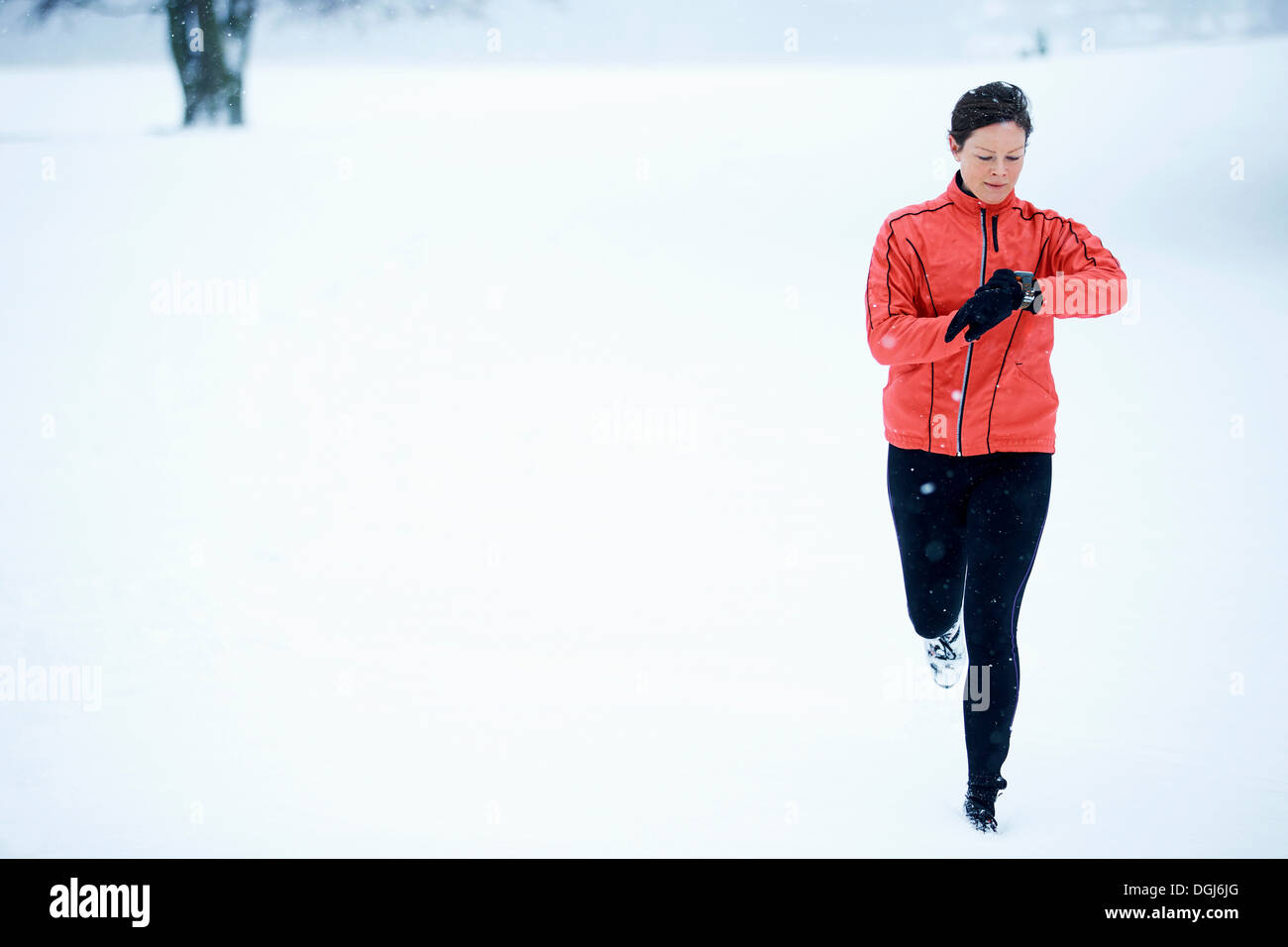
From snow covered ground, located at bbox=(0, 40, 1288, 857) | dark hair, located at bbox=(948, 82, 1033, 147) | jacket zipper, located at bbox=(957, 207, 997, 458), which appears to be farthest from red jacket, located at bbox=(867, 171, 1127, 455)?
snow covered ground, located at bbox=(0, 40, 1288, 857)

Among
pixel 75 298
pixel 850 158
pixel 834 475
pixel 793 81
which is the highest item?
pixel 793 81

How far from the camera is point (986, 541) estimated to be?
282 cm

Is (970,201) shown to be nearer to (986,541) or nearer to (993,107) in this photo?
(993,107)

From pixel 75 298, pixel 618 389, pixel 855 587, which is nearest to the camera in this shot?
pixel 855 587

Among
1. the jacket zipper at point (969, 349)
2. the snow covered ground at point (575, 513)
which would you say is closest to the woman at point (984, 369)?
the jacket zipper at point (969, 349)

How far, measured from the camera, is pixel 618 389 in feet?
21.7

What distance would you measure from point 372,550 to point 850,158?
7299 millimetres

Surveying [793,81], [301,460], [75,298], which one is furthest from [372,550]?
[793,81]

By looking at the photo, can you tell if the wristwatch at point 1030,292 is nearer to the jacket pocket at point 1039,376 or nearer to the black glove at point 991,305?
the black glove at point 991,305

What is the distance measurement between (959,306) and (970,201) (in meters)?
0.26

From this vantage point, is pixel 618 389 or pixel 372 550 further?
pixel 618 389

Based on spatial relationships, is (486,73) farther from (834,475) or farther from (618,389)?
(834,475)

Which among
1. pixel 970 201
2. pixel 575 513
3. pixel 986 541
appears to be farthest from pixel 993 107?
pixel 575 513

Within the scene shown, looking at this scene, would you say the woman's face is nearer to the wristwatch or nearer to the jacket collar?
the jacket collar
